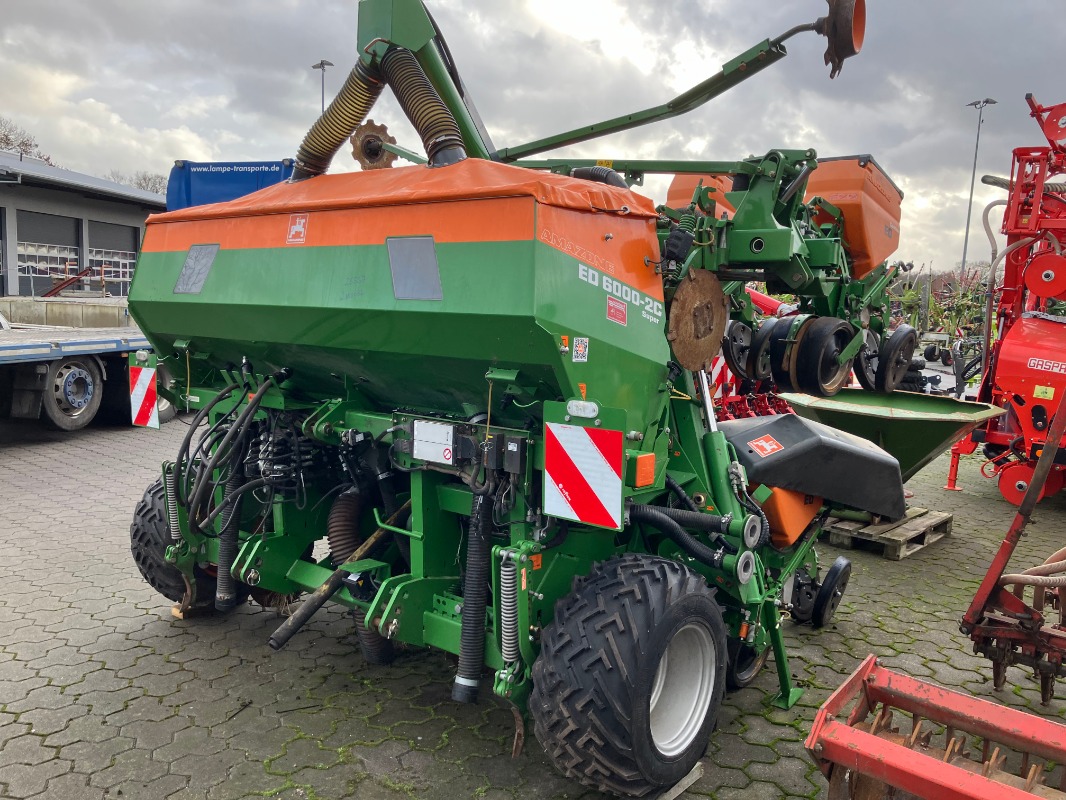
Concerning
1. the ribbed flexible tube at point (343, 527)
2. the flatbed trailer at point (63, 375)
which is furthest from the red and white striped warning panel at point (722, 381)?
the flatbed trailer at point (63, 375)

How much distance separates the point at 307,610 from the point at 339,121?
1965 millimetres

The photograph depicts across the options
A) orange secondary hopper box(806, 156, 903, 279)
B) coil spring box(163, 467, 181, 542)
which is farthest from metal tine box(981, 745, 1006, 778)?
coil spring box(163, 467, 181, 542)

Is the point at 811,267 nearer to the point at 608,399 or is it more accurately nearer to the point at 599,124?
the point at 599,124

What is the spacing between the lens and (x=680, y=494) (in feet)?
10.3

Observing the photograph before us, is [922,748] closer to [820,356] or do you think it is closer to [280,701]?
[820,356]

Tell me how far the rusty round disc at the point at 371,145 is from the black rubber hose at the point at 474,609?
1.68m

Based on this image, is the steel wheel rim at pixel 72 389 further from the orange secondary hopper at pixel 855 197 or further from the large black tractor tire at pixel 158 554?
the orange secondary hopper at pixel 855 197

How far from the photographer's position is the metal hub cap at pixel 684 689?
285cm

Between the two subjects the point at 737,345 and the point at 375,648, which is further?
the point at 375,648

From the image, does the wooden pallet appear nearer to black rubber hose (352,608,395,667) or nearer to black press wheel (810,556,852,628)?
black press wheel (810,556,852,628)

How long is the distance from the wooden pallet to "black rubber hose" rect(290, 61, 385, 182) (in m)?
4.57

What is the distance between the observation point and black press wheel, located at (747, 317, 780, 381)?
11.7 ft

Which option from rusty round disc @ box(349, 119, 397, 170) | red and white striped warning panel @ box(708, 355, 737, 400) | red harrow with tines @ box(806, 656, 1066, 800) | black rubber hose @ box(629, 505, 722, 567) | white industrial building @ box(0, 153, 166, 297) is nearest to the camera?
red harrow with tines @ box(806, 656, 1066, 800)

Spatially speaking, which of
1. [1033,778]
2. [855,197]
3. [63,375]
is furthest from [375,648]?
[63,375]
